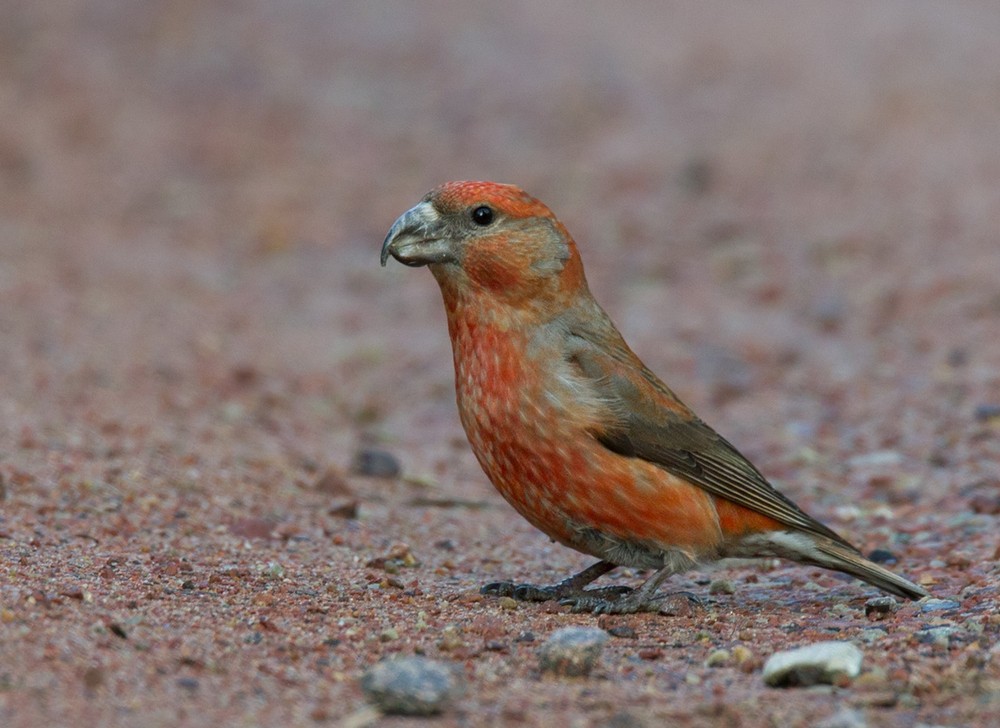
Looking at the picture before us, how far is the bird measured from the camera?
4926 mm

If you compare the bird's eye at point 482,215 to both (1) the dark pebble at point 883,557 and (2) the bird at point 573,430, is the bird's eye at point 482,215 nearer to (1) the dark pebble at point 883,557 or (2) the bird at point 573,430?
(2) the bird at point 573,430

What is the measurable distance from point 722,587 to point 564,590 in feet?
2.27

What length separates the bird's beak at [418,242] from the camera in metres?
5.16

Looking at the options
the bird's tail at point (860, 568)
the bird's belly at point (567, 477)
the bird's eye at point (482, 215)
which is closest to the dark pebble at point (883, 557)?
the bird's tail at point (860, 568)

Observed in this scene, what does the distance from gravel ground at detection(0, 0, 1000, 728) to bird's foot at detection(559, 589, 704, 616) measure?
0.29 feet

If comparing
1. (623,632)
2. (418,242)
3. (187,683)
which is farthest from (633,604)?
(187,683)

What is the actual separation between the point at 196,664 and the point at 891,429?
4538mm

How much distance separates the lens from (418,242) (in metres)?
5.18

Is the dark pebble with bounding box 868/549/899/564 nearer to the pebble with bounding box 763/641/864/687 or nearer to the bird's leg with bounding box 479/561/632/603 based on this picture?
the bird's leg with bounding box 479/561/632/603

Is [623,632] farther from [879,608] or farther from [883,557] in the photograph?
[883,557]

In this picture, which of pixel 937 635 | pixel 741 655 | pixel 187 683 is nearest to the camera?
pixel 187 683

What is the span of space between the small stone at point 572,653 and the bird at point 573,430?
0.95 metres

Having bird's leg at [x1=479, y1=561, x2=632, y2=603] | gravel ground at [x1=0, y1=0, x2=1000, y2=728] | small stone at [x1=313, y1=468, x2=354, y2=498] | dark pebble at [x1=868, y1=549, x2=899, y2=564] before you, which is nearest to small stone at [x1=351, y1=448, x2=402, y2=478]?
gravel ground at [x1=0, y1=0, x2=1000, y2=728]

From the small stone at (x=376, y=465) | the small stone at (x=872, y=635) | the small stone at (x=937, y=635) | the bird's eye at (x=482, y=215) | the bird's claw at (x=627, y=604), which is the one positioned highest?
the bird's eye at (x=482, y=215)
